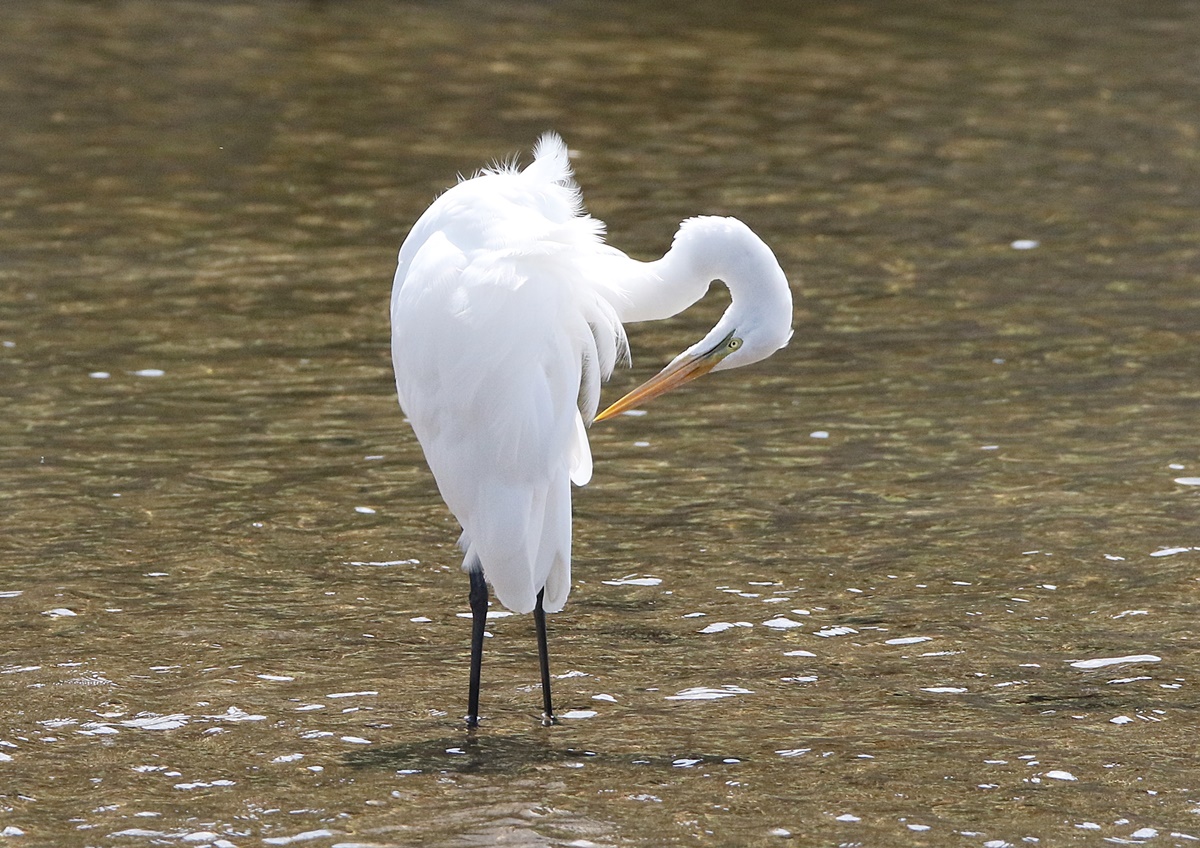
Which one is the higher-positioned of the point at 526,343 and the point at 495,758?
the point at 526,343

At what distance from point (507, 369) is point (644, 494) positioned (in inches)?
99.6

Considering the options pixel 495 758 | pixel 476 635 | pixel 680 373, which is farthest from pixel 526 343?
pixel 495 758

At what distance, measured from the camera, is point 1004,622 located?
618 cm

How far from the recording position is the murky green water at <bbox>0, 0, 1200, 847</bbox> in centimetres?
495

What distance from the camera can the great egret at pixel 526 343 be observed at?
5.08m

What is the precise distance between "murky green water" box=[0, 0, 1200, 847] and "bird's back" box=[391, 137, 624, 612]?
2.04ft

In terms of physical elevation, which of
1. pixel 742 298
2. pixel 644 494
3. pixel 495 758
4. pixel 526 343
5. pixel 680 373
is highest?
pixel 742 298

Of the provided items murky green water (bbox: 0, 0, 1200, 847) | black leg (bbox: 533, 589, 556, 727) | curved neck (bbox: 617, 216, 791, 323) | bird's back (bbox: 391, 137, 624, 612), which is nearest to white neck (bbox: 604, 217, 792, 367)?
curved neck (bbox: 617, 216, 791, 323)

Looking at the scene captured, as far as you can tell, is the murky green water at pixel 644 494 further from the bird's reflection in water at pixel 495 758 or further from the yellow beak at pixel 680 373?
the yellow beak at pixel 680 373

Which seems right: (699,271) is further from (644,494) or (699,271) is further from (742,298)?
(644,494)

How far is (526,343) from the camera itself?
5.07 m

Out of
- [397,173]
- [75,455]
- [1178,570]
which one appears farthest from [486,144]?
[1178,570]

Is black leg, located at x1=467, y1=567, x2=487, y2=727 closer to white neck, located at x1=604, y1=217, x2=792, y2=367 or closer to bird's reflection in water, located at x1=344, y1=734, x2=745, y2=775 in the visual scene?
bird's reflection in water, located at x1=344, y1=734, x2=745, y2=775

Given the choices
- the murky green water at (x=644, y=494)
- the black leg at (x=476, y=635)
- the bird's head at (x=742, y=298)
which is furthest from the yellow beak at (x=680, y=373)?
the murky green water at (x=644, y=494)
